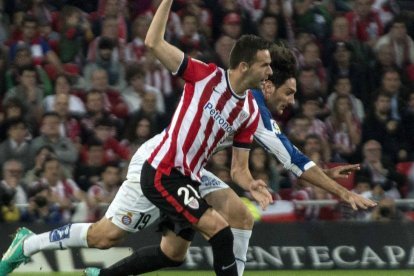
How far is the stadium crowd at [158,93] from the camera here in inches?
481

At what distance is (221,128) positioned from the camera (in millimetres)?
8242

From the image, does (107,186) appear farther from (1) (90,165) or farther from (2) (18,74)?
(2) (18,74)

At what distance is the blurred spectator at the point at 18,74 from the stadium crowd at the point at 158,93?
0.05 ft

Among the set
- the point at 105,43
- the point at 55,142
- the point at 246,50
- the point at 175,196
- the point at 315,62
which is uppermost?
the point at 246,50

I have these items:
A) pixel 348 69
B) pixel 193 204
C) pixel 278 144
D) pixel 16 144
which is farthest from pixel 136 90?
pixel 193 204

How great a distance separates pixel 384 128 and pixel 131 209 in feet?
18.6

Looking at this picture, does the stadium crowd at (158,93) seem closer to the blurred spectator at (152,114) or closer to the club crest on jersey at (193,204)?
the blurred spectator at (152,114)

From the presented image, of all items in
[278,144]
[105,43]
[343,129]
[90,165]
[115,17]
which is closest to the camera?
[278,144]

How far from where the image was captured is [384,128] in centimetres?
1350

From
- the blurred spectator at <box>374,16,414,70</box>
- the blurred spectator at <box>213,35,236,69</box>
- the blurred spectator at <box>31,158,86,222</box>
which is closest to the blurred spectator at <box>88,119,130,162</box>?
the blurred spectator at <box>31,158,86,222</box>

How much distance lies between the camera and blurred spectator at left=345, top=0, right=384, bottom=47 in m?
14.8

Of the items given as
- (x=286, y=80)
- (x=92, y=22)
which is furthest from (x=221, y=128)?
(x=92, y=22)

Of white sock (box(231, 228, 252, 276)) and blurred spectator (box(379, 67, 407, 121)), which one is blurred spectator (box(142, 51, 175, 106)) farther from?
white sock (box(231, 228, 252, 276))

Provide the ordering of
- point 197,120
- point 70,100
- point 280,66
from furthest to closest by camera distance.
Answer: point 70,100
point 280,66
point 197,120
